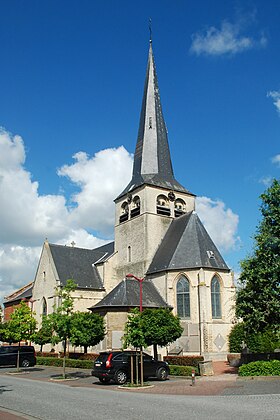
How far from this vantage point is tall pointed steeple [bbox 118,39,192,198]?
141 feet

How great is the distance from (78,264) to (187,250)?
13.2 m

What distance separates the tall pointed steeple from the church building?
0.34ft

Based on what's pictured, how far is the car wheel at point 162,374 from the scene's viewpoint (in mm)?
20984

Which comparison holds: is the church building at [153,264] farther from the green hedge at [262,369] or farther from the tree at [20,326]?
the green hedge at [262,369]

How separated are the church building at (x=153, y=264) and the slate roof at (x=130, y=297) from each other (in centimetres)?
8

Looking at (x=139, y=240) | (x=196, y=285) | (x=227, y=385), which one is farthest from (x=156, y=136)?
(x=227, y=385)

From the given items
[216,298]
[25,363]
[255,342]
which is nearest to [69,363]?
[25,363]

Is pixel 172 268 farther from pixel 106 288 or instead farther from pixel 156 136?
pixel 156 136

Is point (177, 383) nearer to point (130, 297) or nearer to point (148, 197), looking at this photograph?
point (130, 297)

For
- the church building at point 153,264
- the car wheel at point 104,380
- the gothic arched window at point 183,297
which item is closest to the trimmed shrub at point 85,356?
the church building at point 153,264

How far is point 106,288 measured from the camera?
42.8 metres

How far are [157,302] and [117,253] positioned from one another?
10248 mm

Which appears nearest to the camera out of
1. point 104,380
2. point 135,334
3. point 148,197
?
point 104,380

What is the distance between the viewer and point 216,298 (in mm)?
34875
